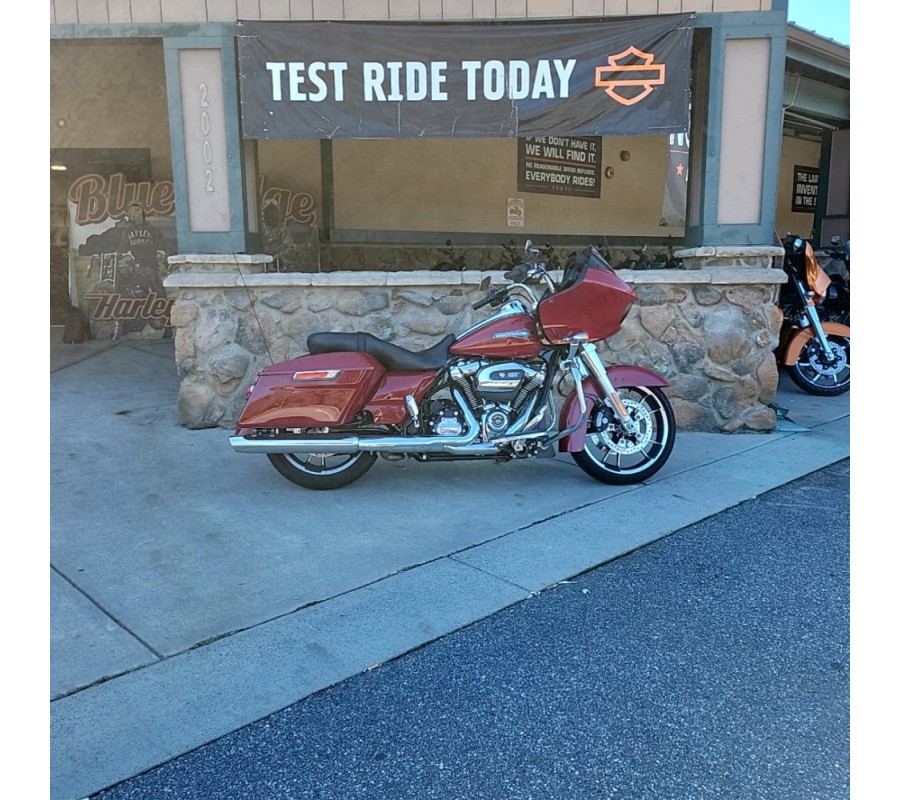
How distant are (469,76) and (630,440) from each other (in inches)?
114

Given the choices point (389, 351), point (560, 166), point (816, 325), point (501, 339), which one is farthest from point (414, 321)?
point (560, 166)

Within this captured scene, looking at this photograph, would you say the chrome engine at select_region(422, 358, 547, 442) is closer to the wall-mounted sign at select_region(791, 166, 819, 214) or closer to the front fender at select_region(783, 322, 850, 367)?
the front fender at select_region(783, 322, 850, 367)

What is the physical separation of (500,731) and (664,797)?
56 cm

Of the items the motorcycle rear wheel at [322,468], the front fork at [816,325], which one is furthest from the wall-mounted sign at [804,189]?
the motorcycle rear wheel at [322,468]

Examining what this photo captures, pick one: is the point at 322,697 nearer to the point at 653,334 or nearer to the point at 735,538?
the point at 735,538

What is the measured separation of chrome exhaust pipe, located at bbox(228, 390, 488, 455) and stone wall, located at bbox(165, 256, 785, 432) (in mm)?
1561

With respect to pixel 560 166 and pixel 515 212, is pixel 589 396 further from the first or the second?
pixel 560 166

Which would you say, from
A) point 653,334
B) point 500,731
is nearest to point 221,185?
point 653,334

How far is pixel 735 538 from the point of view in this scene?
4125 millimetres

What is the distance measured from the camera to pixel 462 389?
4641mm

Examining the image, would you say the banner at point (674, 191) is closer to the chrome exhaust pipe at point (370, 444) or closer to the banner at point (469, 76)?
the banner at point (469, 76)

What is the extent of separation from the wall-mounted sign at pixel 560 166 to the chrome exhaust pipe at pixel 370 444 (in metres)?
7.00

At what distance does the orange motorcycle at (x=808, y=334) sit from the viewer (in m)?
7.36

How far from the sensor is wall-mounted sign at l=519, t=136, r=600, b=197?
10.7m
